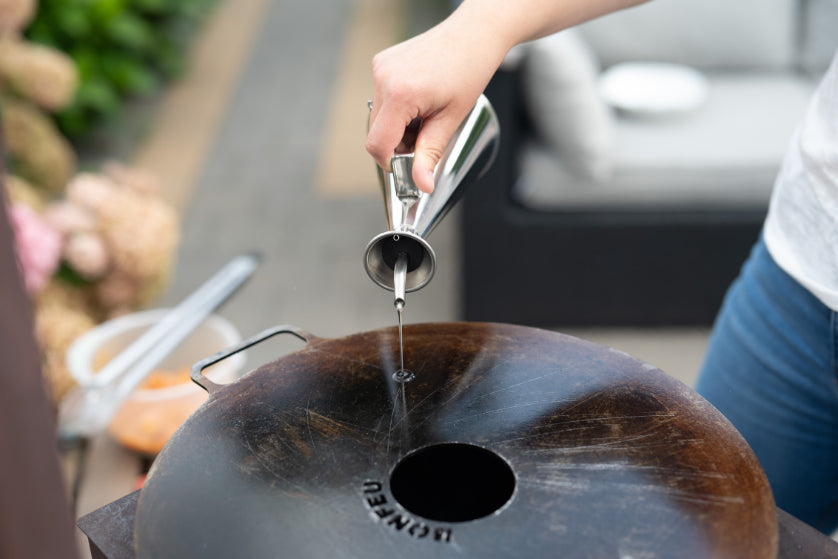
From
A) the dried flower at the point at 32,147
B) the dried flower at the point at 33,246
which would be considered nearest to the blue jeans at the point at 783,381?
the dried flower at the point at 33,246

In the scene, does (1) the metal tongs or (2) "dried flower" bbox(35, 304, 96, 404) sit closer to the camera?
(1) the metal tongs

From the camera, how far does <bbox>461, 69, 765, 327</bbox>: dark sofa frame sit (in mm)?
2221

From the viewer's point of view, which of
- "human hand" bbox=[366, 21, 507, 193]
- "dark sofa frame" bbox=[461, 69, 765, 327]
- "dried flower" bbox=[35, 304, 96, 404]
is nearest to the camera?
"human hand" bbox=[366, 21, 507, 193]

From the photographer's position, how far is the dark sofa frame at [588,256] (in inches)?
87.4

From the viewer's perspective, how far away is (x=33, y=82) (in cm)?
240

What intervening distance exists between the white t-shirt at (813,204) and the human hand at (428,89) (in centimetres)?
34

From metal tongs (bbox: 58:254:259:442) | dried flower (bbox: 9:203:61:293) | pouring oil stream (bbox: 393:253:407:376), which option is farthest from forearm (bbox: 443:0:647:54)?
dried flower (bbox: 9:203:61:293)

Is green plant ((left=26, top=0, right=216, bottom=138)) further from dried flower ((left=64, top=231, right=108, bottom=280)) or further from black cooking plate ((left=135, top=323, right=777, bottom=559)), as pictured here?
black cooking plate ((left=135, top=323, right=777, bottom=559))

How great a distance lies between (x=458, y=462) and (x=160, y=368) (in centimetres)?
129

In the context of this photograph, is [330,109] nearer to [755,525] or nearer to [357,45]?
[357,45]

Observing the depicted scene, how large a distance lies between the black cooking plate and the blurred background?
33.7 inches

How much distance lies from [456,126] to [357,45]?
166 inches

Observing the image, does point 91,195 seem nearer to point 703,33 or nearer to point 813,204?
point 813,204

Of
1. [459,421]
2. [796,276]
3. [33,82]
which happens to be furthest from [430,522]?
[33,82]
